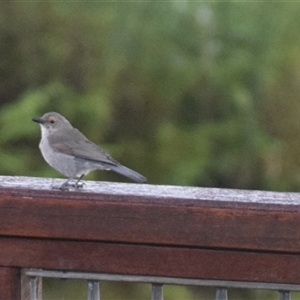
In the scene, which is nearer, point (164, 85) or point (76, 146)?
point (76, 146)

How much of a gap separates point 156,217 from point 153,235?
29 millimetres

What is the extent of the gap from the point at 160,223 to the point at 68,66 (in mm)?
4068

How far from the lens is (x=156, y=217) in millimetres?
1365

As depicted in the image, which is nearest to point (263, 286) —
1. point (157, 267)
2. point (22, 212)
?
point (157, 267)

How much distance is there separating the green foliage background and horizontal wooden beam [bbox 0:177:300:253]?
3.42 meters

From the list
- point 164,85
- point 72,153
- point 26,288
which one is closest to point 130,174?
point 72,153

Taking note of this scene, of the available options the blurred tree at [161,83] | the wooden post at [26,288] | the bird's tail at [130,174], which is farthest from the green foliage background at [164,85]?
the wooden post at [26,288]

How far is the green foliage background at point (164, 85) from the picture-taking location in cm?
505

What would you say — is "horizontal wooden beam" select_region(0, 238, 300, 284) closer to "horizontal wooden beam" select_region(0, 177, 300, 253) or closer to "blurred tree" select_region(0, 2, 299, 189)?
"horizontal wooden beam" select_region(0, 177, 300, 253)

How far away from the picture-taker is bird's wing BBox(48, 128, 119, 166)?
3.31 m

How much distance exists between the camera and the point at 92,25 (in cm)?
556

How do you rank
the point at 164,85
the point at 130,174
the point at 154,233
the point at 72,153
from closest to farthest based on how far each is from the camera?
1. the point at 154,233
2. the point at 130,174
3. the point at 72,153
4. the point at 164,85

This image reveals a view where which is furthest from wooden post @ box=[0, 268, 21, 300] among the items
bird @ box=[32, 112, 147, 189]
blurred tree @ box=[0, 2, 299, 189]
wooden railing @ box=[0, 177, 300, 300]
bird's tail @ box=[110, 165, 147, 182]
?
blurred tree @ box=[0, 2, 299, 189]

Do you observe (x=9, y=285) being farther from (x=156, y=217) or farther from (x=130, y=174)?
(x=130, y=174)
